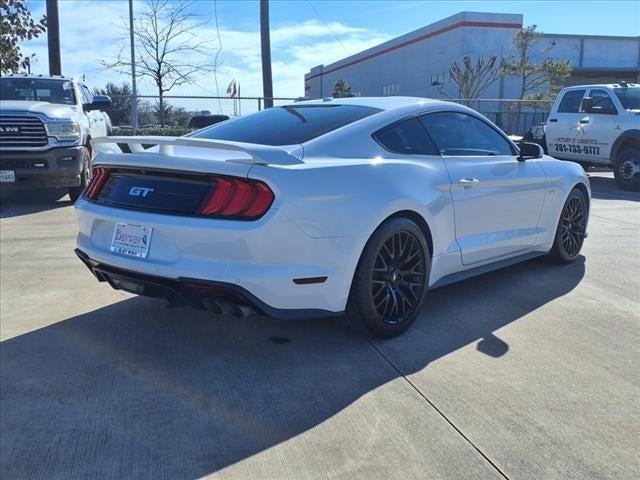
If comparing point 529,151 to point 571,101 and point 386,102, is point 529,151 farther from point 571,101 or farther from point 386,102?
point 571,101

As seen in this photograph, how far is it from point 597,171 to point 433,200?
14.4 metres

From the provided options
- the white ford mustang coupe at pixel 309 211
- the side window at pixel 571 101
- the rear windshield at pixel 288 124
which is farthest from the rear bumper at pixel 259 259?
the side window at pixel 571 101

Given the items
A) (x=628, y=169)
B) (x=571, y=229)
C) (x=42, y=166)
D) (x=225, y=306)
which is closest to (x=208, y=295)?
(x=225, y=306)

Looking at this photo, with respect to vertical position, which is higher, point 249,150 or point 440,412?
point 249,150

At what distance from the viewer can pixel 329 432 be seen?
293cm

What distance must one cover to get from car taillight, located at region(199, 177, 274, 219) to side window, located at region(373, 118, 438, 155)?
1065 mm

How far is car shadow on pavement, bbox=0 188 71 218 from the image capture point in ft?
29.9

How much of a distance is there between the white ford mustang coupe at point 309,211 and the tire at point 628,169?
8319 mm

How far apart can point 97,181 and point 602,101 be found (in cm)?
1147

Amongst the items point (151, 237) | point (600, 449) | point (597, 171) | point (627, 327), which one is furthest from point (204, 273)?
point (597, 171)

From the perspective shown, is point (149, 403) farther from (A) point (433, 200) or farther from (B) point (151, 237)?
(A) point (433, 200)

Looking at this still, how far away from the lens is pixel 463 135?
4.75 m

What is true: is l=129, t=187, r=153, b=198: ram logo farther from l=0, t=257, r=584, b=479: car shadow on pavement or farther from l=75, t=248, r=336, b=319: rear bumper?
l=0, t=257, r=584, b=479: car shadow on pavement

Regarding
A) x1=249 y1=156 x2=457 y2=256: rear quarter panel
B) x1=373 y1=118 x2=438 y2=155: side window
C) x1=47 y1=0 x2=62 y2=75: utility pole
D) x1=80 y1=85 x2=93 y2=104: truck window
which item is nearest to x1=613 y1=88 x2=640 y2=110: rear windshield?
x1=373 y1=118 x2=438 y2=155: side window
